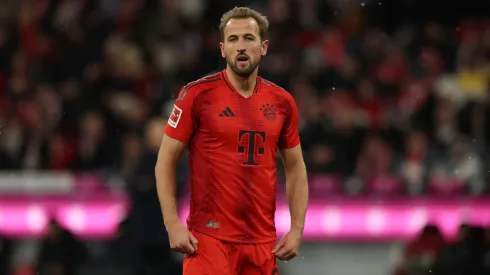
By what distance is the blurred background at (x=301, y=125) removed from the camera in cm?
825

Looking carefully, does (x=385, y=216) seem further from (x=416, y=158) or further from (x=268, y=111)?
(x=268, y=111)

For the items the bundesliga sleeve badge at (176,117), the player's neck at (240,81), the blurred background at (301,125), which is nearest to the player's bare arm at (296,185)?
the player's neck at (240,81)

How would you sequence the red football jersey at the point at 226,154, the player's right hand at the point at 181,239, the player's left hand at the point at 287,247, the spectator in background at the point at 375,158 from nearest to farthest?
the player's right hand at the point at 181,239
the red football jersey at the point at 226,154
the player's left hand at the point at 287,247
the spectator in background at the point at 375,158

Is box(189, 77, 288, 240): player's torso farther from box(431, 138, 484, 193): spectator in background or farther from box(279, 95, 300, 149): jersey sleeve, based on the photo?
box(431, 138, 484, 193): spectator in background

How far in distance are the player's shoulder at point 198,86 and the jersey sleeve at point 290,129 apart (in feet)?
1.37

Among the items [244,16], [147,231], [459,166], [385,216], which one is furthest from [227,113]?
[459,166]

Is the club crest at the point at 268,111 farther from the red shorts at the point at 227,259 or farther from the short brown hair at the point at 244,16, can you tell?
the red shorts at the point at 227,259

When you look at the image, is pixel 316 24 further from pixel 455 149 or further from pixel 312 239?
pixel 312 239

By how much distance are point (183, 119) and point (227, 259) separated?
29.6 inches

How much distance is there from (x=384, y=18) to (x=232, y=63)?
9.79 metres

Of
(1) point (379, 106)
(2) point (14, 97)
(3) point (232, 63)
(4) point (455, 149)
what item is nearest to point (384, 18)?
(1) point (379, 106)

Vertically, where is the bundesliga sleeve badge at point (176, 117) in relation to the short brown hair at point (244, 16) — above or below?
below

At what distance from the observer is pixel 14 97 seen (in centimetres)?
1208

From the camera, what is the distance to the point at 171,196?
4844 mm
